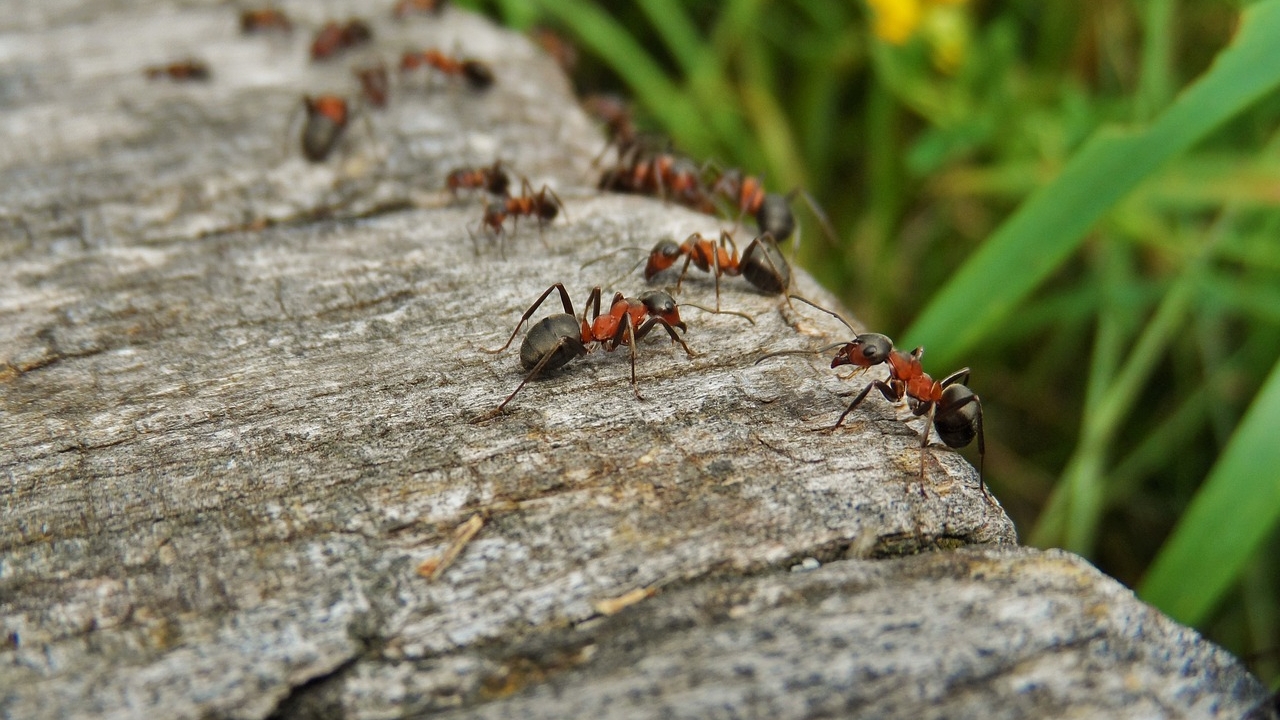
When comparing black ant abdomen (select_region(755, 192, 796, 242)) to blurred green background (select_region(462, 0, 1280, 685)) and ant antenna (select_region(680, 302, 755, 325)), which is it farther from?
ant antenna (select_region(680, 302, 755, 325))

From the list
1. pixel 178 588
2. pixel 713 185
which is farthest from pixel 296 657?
pixel 713 185

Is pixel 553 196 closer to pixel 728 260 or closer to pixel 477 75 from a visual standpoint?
pixel 728 260

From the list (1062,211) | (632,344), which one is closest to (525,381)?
(632,344)

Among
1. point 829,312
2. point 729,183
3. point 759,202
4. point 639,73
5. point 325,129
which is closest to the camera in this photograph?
point 829,312

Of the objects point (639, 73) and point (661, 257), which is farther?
point (639, 73)

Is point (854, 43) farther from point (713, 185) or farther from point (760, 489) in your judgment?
point (760, 489)

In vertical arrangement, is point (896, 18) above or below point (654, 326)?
above

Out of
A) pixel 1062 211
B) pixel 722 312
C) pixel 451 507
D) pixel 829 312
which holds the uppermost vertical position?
pixel 1062 211

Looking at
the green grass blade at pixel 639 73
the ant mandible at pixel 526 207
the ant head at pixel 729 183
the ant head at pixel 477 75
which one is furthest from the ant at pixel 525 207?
the green grass blade at pixel 639 73
